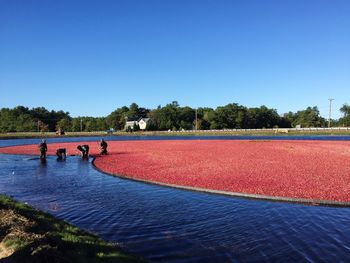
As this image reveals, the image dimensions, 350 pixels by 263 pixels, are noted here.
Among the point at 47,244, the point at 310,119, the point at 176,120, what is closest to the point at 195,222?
the point at 47,244

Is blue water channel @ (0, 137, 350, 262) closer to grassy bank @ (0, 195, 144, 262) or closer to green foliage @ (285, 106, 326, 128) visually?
grassy bank @ (0, 195, 144, 262)

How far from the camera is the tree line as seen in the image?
6196 inches

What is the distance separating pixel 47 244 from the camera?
7676 millimetres

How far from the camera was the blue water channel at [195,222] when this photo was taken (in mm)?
9570

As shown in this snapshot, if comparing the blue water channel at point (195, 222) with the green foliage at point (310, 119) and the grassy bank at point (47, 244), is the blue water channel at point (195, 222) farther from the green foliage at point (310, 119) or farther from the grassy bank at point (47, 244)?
the green foliage at point (310, 119)

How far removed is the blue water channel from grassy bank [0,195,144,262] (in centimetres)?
104

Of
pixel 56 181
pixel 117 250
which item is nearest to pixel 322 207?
pixel 117 250

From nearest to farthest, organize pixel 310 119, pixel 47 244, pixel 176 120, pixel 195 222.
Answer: pixel 47 244, pixel 195 222, pixel 176 120, pixel 310 119

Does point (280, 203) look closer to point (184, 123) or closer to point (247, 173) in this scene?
point (247, 173)

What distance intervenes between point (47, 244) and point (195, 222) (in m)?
5.95

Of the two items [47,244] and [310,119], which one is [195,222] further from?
[310,119]

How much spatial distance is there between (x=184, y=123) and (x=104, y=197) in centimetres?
14741

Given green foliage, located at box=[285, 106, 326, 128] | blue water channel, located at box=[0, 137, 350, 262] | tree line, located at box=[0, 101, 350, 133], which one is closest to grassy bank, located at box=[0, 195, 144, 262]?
blue water channel, located at box=[0, 137, 350, 262]

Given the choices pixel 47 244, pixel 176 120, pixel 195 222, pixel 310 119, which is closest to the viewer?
pixel 47 244
